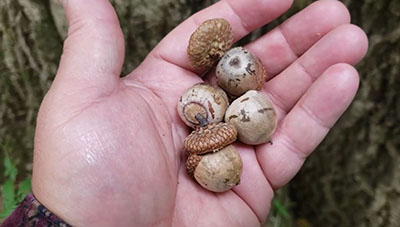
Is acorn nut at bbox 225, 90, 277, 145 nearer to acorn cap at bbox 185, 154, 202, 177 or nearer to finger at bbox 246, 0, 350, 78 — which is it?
acorn cap at bbox 185, 154, 202, 177

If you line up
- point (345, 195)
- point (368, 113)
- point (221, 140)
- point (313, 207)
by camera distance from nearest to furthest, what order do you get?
1. point (221, 140)
2. point (368, 113)
3. point (345, 195)
4. point (313, 207)

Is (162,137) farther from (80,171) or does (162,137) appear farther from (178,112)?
(80,171)

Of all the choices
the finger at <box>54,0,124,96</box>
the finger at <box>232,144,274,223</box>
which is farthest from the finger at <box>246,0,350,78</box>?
the finger at <box>54,0,124,96</box>

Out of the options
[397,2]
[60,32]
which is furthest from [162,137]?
[397,2]

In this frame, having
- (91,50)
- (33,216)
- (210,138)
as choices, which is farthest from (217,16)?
(33,216)

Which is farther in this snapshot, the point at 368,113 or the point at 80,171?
the point at 368,113

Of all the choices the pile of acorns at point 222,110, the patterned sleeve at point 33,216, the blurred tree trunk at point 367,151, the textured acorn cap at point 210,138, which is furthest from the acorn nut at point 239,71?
the patterned sleeve at point 33,216

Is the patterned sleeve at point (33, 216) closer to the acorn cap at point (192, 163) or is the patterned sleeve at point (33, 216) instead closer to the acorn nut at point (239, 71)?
the acorn cap at point (192, 163)

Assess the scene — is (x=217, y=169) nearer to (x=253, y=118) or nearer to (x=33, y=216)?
(x=253, y=118)
